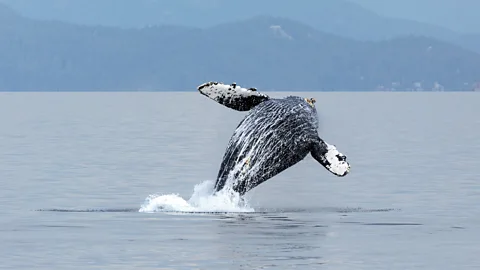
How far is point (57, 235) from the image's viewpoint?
22.9m

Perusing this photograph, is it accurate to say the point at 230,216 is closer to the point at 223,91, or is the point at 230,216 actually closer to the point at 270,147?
the point at 270,147

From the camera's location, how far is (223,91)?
83.8 feet

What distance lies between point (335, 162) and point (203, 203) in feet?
11.7

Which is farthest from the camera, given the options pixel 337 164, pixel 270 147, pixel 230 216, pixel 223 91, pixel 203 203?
pixel 203 203

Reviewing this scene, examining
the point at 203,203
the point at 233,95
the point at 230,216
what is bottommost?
the point at 230,216

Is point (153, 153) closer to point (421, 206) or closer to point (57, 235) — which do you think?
point (421, 206)

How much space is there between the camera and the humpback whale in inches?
960

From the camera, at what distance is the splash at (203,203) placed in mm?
25519

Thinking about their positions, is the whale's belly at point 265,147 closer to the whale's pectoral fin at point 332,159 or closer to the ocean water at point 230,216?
the whale's pectoral fin at point 332,159

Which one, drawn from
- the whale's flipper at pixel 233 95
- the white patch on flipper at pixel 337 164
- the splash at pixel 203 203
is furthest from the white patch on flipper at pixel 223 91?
the white patch on flipper at pixel 337 164

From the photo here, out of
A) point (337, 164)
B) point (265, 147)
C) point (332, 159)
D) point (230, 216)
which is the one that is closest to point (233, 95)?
point (265, 147)

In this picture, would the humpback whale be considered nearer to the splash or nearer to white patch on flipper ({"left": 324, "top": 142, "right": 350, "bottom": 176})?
white patch on flipper ({"left": 324, "top": 142, "right": 350, "bottom": 176})

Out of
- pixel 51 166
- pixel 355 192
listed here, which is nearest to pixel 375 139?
pixel 51 166

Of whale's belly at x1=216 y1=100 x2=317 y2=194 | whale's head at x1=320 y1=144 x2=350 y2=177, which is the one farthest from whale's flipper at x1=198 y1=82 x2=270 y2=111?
whale's head at x1=320 y1=144 x2=350 y2=177
